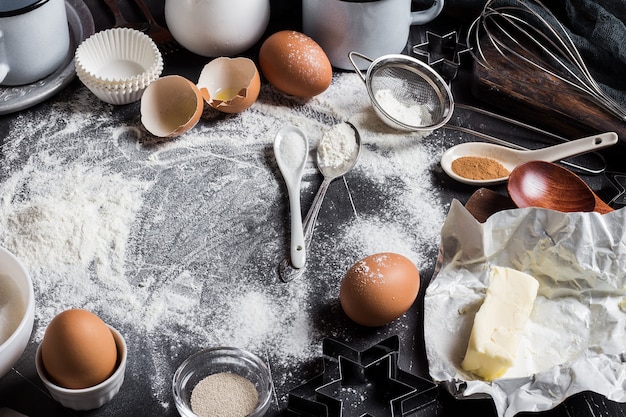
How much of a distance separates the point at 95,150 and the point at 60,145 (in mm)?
61

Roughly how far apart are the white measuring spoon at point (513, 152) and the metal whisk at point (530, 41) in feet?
0.44

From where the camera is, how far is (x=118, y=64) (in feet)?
4.87

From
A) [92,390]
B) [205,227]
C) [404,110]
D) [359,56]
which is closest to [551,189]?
[404,110]

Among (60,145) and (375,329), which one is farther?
(60,145)

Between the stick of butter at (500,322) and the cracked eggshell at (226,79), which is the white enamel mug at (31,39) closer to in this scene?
the cracked eggshell at (226,79)

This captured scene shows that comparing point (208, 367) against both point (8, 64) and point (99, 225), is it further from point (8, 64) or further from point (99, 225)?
point (8, 64)

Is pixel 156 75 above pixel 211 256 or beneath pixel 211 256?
above

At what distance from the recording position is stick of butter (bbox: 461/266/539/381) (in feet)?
3.50

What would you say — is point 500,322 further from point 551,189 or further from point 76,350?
point 76,350

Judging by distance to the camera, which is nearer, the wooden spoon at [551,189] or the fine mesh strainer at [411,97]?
the wooden spoon at [551,189]

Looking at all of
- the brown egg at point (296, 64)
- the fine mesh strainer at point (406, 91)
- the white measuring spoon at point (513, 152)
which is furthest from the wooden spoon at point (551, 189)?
the brown egg at point (296, 64)

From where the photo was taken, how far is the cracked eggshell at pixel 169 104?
141 centimetres

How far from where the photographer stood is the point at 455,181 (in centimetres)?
137

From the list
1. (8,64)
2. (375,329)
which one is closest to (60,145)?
(8,64)
